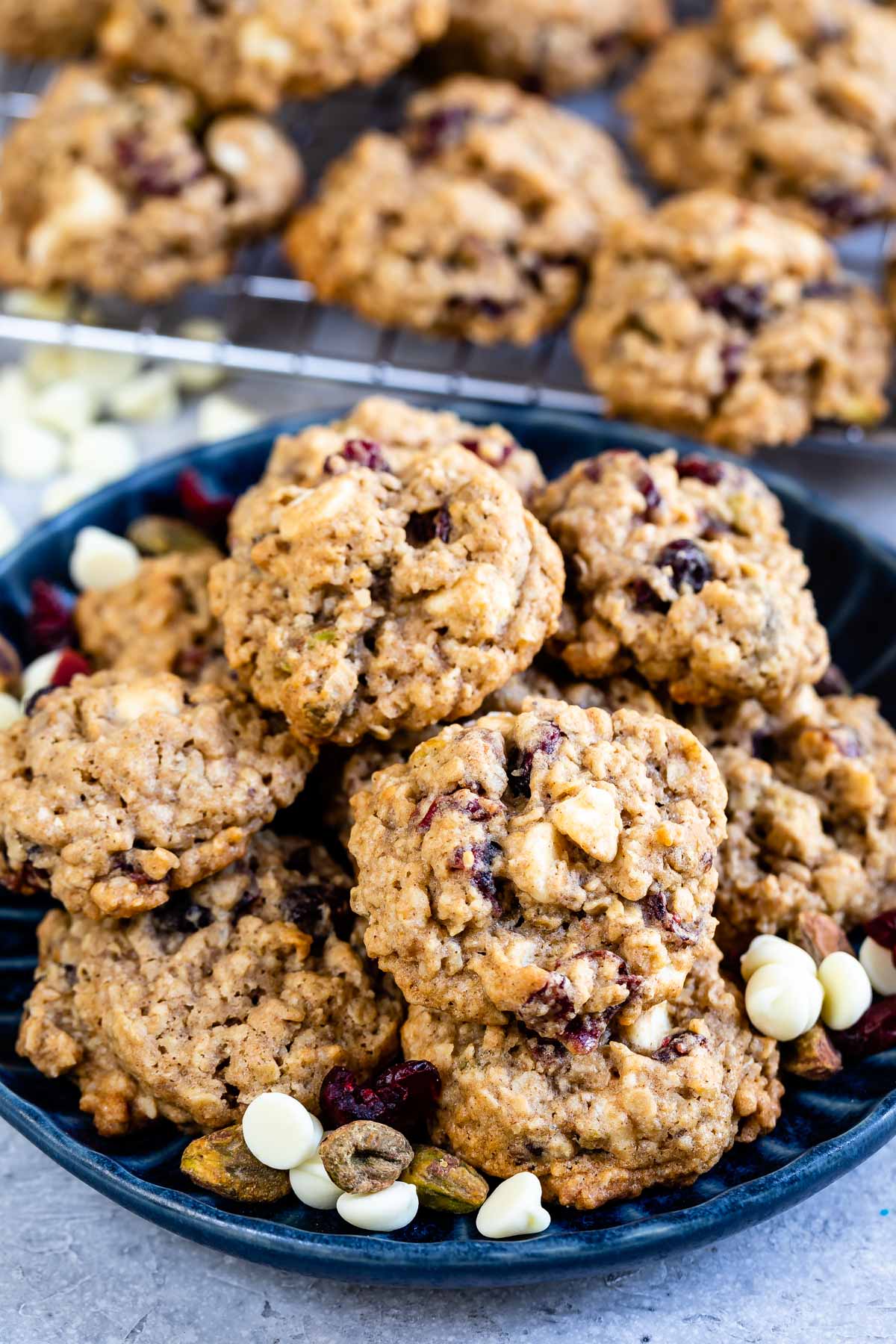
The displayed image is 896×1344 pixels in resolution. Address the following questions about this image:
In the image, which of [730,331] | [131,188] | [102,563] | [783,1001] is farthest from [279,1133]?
[131,188]

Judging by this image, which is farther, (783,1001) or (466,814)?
(783,1001)

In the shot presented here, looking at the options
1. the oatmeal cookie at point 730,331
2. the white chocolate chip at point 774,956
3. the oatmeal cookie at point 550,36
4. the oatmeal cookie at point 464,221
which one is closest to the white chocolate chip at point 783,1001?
the white chocolate chip at point 774,956

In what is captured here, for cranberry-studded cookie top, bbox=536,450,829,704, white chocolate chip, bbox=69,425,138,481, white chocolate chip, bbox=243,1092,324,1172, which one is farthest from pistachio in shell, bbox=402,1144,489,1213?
white chocolate chip, bbox=69,425,138,481

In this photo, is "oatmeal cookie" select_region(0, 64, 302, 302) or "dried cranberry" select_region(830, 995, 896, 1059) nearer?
"dried cranberry" select_region(830, 995, 896, 1059)

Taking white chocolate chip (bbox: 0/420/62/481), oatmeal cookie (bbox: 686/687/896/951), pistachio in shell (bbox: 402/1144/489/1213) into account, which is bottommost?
white chocolate chip (bbox: 0/420/62/481)

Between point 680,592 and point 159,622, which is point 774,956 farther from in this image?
point 159,622

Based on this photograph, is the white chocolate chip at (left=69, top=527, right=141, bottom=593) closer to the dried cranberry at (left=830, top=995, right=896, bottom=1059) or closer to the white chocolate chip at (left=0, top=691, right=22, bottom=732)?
the white chocolate chip at (left=0, top=691, right=22, bottom=732)
